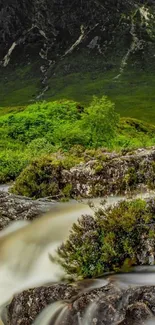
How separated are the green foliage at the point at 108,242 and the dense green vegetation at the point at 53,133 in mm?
17400

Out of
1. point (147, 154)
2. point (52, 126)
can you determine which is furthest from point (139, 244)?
point (52, 126)

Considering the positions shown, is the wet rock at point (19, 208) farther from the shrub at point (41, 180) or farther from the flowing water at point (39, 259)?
the shrub at point (41, 180)

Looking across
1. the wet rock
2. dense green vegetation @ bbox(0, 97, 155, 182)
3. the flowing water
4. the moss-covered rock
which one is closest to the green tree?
dense green vegetation @ bbox(0, 97, 155, 182)

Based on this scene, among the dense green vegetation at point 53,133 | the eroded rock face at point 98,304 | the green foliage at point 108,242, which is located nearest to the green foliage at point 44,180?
the dense green vegetation at point 53,133

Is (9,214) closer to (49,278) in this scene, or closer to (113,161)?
(49,278)

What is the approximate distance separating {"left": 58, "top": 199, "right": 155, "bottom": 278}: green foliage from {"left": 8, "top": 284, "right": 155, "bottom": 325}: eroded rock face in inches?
62.4

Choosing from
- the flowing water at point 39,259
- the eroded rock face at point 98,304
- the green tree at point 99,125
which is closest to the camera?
the eroded rock face at point 98,304

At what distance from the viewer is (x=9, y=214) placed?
19.6 m

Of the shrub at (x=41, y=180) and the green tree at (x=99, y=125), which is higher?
the shrub at (x=41, y=180)

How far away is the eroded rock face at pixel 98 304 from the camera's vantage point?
1153cm

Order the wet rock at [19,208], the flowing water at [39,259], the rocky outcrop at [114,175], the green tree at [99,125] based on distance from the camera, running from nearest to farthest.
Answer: the flowing water at [39,259] → the wet rock at [19,208] → the rocky outcrop at [114,175] → the green tree at [99,125]

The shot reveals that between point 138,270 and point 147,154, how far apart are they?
435 inches

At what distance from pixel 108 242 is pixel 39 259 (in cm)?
273

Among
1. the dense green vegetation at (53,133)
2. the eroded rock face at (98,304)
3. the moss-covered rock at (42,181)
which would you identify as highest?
the eroded rock face at (98,304)
